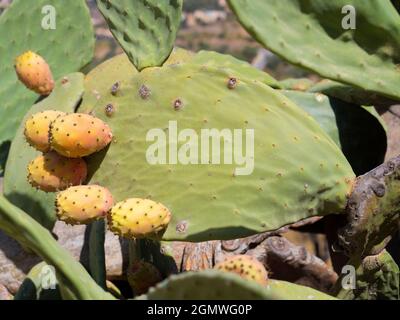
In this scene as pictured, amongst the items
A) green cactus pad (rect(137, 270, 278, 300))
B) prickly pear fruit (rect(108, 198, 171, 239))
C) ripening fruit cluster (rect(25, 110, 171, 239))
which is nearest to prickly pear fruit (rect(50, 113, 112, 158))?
Result: ripening fruit cluster (rect(25, 110, 171, 239))

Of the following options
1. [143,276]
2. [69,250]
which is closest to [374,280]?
[143,276]

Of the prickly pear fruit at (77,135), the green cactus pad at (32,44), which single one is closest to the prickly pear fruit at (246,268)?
the prickly pear fruit at (77,135)

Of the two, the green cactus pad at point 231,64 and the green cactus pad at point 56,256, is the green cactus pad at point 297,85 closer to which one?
the green cactus pad at point 231,64

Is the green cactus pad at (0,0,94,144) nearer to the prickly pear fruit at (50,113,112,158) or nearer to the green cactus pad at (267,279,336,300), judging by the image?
the prickly pear fruit at (50,113,112,158)

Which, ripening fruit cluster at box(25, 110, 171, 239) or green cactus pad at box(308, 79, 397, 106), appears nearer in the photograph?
ripening fruit cluster at box(25, 110, 171, 239)
